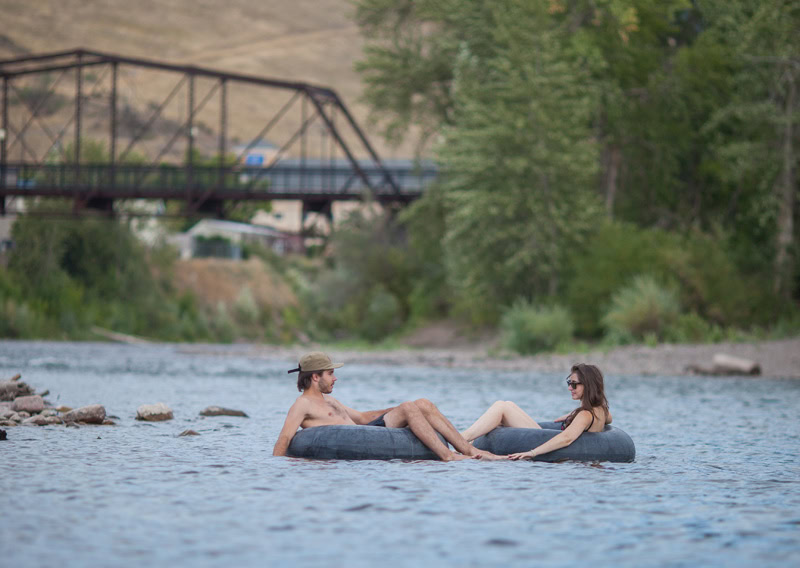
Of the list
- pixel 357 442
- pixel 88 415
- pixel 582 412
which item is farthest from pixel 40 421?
pixel 582 412

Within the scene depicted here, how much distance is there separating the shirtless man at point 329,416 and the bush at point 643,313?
22.4 meters

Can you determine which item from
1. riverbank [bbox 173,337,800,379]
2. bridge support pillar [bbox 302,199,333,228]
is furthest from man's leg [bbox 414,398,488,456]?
bridge support pillar [bbox 302,199,333,228]

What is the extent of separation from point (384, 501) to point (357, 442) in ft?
7.77

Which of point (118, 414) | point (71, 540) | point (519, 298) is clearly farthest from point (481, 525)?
point (519, 298)

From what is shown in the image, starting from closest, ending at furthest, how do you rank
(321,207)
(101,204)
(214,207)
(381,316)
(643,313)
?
1. (643,313)
2. (381,316)
3. (214,207)
4. (321,207)
5. (101,204)

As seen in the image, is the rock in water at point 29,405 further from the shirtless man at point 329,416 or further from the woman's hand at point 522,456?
the woman's hand at point 522,456

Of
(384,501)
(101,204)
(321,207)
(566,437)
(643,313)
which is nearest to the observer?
(384,501)

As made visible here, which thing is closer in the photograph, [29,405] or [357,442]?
[357,442]

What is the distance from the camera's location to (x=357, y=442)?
1302 centimetres

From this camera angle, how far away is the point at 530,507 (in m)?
10.5

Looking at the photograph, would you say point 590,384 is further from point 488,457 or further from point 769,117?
point 769,117

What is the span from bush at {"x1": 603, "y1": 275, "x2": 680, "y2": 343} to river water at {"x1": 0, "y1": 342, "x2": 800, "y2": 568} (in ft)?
49.3

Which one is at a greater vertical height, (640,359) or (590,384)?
(590,384)

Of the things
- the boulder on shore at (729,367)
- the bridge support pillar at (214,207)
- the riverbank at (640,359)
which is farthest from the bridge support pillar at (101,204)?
the boulder on shore at (729,367)
